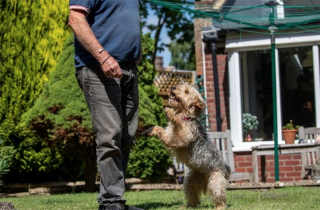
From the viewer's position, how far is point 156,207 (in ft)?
20.0

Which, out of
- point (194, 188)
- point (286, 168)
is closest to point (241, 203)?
point (194, 188)

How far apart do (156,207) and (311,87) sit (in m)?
7.04

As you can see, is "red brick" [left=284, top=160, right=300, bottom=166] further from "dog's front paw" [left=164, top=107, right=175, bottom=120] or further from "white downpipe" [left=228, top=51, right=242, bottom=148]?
"dog's front paw" [left=164, top=107, right=175, bottom=120]

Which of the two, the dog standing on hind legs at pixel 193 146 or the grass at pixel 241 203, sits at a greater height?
the dog standing on hind legs at pixel 193 146

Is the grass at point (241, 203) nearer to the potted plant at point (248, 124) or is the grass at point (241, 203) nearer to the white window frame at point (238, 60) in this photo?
the white window frame at point (238, 60)

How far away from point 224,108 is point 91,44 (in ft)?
27.0

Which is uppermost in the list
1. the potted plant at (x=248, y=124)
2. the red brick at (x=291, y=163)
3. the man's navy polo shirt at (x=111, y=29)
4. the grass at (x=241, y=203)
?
the man's navy polo shirt at (x=111, y=29)

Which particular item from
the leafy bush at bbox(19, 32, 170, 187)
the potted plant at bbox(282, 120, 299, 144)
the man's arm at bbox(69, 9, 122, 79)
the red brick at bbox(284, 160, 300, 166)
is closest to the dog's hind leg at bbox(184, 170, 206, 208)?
the man's arm at bbox(69, 9, 122, 79)

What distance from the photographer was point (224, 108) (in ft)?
41.7

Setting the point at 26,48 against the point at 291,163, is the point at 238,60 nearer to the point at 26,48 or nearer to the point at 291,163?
the point at 291,163

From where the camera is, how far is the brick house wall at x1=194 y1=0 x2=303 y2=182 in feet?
38.8

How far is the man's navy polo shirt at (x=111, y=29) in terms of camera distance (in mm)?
5000

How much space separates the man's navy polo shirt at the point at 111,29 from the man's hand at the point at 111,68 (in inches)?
9.9

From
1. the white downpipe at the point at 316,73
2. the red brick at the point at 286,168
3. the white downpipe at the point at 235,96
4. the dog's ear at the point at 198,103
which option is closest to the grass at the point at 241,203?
the dog's ear at the point at 198,103
